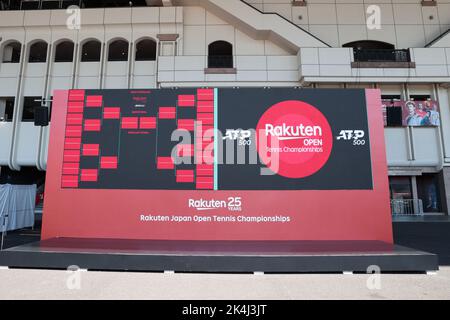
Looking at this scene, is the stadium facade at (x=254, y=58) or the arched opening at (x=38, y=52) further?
the arched opening at (x=38, y=52)

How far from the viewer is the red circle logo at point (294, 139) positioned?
24.8ft

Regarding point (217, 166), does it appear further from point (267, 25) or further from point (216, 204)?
point (267, 25)

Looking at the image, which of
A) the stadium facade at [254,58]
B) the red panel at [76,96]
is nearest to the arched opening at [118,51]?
the stadium facade at [254,58]

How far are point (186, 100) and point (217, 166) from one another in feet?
6.50

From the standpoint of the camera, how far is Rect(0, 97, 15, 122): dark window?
19.4m

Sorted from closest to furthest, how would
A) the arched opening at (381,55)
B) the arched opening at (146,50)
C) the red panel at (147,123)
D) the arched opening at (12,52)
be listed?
the red panel at (147,123) → the arched opening at (381,55) → the arched opening at (146,50) → the arched opening at (12,52)

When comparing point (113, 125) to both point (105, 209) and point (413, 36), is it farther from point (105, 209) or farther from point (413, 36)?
point (413, 36)

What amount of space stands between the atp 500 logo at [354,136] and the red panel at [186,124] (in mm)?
3794

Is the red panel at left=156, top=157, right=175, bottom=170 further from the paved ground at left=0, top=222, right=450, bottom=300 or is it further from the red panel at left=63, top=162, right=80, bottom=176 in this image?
the paved ground at left=0, top=222, right=450, bottom=300

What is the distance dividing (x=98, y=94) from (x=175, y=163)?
2887 mm

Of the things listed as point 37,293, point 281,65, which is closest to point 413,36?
point 281,65

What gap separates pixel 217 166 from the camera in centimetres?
760

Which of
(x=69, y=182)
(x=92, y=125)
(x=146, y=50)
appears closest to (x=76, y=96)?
(x=92, y=125)

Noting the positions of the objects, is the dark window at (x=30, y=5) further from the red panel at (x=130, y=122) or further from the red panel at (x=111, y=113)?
the red panel at (x=130, y=122)
